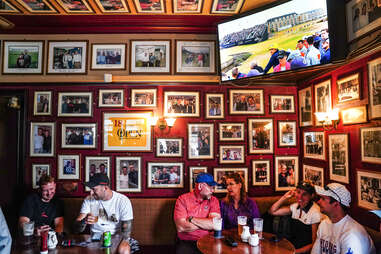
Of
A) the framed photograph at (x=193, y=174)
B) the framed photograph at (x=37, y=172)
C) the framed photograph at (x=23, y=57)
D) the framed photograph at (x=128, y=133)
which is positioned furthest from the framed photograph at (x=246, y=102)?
the framed photograph at (x=23, y=57)

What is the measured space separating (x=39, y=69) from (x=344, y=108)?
16.7 feet

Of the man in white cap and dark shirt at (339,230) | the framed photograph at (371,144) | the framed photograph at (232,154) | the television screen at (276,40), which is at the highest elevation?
the television screen at (276,40)

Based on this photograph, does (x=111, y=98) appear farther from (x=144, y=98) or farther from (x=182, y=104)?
(x=182, y=104)

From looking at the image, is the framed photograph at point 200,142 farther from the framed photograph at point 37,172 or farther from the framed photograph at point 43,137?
the framed photograph at point 37,172

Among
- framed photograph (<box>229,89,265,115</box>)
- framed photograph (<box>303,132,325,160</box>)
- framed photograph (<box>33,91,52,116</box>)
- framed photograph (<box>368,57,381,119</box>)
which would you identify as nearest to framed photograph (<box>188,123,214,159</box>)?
framed photograph (<box>229,89,265,115</box>)

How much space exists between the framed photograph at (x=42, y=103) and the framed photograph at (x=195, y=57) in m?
2.41

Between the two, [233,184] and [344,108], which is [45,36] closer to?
[233,184]

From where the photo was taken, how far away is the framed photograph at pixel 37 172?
4.61 meters

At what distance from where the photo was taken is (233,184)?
152 inches

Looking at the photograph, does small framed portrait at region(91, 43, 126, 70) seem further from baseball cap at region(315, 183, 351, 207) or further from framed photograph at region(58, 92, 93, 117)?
baseball cap at region(315, 183, 351, 207)

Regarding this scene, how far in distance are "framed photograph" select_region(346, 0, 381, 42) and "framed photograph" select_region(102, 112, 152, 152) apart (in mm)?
3292

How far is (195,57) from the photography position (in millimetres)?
4746

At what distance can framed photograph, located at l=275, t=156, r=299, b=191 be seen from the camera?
15.4 feet

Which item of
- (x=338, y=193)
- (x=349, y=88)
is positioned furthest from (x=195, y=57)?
(x=338, y=193)
